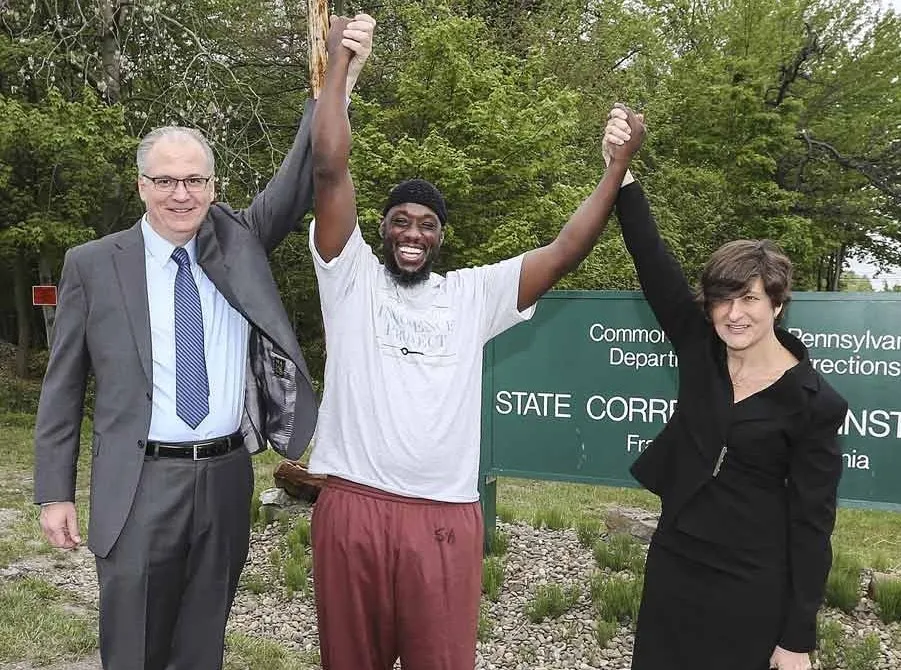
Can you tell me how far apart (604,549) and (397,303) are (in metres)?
3.42

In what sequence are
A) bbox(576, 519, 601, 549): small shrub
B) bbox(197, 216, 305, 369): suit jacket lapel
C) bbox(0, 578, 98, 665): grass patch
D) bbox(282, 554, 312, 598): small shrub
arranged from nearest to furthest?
bbox(197, 216, 305, 369): suit jacket lapel → bbox(0, 578, 98, 665): grass patch → bbox(282, 554, 312, 598): small shrub → bbox(576, 519, 601, 549): small shrub

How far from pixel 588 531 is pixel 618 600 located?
4.69 feet

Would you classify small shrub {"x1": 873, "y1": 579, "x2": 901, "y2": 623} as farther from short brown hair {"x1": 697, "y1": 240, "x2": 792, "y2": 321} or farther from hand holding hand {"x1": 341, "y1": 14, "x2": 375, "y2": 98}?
hand holding hand {"x1": 341, "y1": 14, "x2": 375, "y2": 98}

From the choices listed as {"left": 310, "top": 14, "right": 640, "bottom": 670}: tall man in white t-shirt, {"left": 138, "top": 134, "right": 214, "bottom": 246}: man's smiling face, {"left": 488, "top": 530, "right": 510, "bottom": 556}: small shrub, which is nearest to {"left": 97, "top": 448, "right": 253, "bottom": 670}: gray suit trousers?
{"left": 310, "top": 14, "right": 640, "bottom": 670}: tall man in white t-shirt

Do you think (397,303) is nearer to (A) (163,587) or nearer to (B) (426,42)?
(A) (163,587)

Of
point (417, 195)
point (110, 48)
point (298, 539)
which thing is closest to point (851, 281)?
point (110, 48)

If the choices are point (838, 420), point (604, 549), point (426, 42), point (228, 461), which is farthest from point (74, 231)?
point (838, 420)

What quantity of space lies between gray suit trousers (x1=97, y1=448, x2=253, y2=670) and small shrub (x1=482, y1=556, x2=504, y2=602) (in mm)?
2500

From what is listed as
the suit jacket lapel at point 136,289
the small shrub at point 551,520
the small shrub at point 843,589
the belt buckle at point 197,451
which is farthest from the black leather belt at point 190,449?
the small shrub at point 551,520

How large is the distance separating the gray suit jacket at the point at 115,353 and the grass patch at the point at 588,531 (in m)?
3.71

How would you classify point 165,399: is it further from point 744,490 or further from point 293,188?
point 744,490

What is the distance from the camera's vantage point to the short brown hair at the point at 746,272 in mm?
2398

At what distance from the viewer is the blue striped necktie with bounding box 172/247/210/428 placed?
2.50 m

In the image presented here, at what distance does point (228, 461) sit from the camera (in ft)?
8.48
